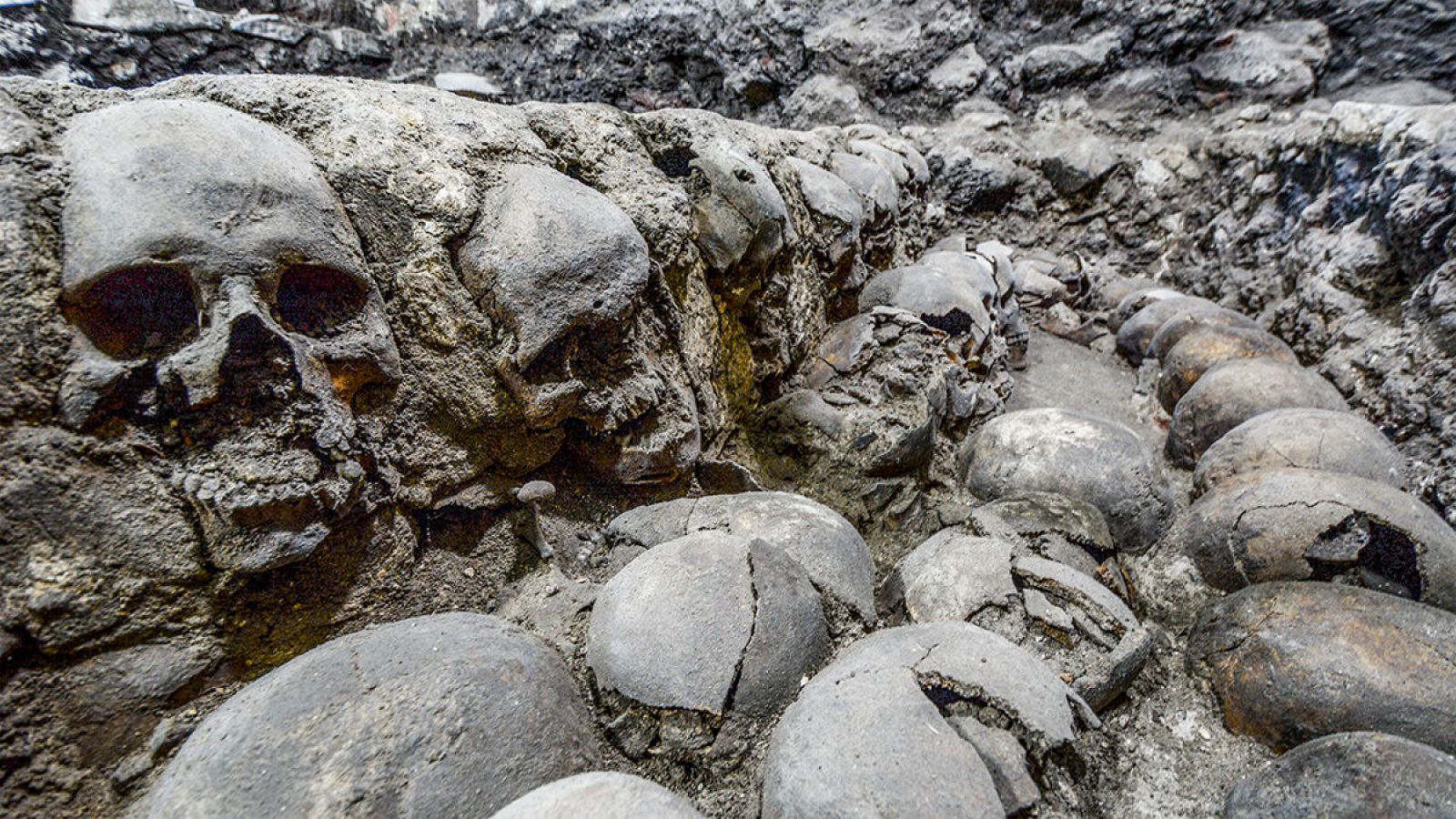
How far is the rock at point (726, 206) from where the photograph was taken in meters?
2.05

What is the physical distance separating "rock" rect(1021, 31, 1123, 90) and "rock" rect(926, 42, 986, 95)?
386 millimetres

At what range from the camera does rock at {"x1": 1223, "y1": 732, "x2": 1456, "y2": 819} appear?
112 cm

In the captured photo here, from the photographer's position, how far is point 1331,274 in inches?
123

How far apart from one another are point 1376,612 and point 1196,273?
3.64 meters

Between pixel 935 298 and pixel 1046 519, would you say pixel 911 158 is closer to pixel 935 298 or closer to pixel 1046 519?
pixel 935 298

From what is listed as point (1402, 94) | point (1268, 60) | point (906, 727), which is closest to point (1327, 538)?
point (906, 727)

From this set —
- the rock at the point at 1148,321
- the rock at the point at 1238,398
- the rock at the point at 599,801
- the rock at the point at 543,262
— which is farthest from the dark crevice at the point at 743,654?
the rock at the point at 1148,321

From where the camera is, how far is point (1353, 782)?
1178mm

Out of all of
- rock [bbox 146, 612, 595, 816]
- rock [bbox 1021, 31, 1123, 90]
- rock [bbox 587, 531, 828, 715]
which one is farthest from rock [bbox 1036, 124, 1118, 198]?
rock [bbox 146, 612, 595, 816]

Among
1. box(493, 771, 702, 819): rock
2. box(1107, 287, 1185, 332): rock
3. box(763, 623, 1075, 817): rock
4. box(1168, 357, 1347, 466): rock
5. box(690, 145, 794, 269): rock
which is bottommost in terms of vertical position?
box(1107, 287, 1185, 332): rock

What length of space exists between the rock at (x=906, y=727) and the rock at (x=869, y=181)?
100 inches

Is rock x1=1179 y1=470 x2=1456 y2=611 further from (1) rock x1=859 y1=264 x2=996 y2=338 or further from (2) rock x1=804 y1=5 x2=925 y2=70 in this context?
(2) rock x1=804 y1=5 x2=925 y2=70

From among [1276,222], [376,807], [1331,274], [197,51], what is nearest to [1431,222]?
[1331,274]

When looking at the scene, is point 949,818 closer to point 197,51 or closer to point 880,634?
point 880,634
